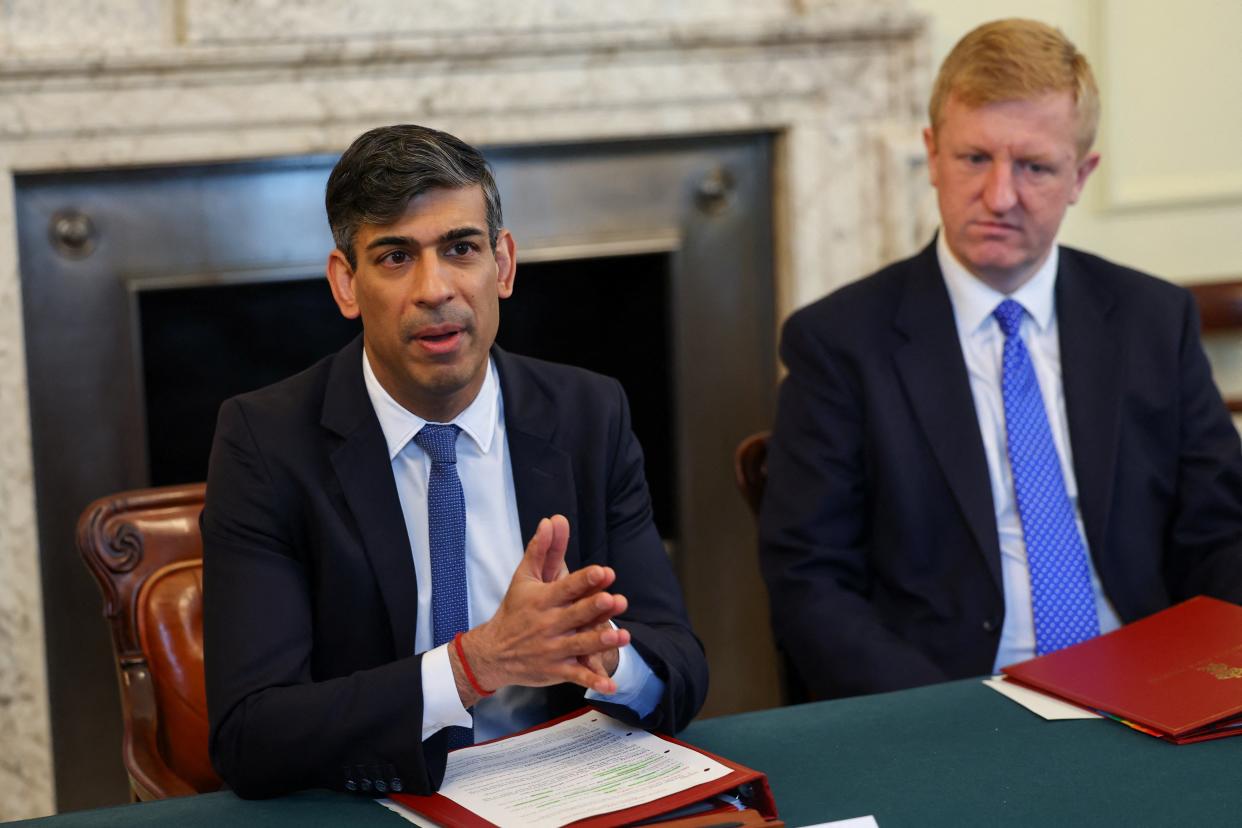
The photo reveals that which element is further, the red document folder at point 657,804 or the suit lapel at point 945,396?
the suit lapel at point 945,396

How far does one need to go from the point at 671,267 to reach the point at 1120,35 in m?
1.25

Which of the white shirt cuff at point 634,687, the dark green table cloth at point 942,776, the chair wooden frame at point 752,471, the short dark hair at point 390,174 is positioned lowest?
the dark green table cloth at point 942,776

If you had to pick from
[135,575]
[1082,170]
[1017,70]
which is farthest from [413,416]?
[1082,170]

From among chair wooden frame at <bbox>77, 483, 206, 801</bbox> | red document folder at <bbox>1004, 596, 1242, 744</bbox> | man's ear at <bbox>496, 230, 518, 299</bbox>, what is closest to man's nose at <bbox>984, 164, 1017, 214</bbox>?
red document folder at <bbox>1004, 596, 1242, 744</bbox>

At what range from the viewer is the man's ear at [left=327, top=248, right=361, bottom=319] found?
1817 mm

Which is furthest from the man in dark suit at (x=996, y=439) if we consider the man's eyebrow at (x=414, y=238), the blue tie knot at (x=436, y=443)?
the man's eyebrow at (x=414, y=238)

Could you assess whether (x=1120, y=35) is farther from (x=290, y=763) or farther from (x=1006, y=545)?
(x=290, y=763)

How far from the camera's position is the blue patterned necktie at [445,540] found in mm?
1812

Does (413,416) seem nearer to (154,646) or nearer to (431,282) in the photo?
(431,282)

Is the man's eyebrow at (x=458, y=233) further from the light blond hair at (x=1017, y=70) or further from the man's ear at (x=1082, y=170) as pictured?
the man's ear at (x=1082, y=170)

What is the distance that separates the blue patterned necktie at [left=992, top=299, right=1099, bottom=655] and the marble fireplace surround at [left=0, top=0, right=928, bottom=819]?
101cm

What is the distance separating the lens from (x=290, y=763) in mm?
1527

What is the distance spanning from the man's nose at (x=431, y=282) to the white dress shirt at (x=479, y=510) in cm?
17

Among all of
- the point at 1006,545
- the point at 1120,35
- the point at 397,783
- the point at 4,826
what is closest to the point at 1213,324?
the point at 1120,35
